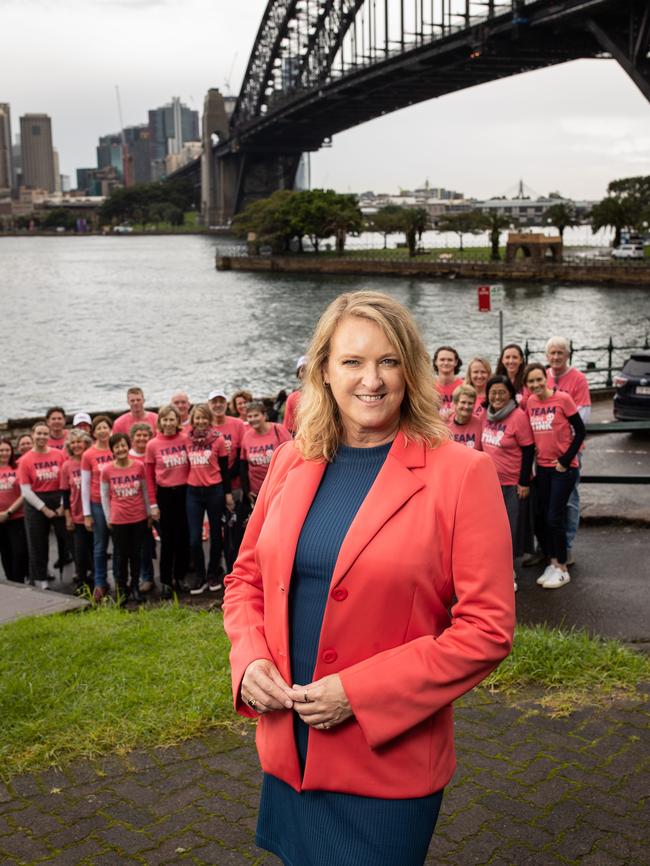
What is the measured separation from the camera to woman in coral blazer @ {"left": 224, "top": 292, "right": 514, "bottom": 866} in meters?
2.22

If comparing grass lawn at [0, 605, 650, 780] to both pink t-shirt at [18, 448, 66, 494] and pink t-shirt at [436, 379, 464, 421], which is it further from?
pink t-shirt at [18, 448, 66, 494]

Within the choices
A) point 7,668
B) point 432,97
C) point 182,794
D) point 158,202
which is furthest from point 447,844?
point 158,202

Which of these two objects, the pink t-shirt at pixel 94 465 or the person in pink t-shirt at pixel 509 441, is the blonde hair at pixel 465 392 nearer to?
the person in pink t-shirt at pixel 509 441

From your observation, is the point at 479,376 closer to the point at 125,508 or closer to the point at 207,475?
the point at 207,475

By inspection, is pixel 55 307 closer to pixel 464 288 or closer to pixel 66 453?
pixel 464 288

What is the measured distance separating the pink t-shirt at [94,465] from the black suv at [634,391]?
27.1 ft

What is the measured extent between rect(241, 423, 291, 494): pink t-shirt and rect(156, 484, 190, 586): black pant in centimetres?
54

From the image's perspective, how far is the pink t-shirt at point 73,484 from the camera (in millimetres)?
8422

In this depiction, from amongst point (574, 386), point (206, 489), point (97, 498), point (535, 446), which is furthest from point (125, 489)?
point (574, 386)

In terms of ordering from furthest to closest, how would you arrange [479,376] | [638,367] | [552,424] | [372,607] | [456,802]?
[638,367], [479,376], [552,424], [456,802], [372,607]

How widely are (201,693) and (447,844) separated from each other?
1.52 meters

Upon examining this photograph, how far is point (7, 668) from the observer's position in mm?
5082

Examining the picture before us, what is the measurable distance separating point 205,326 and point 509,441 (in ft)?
155

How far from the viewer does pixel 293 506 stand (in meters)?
2.40
